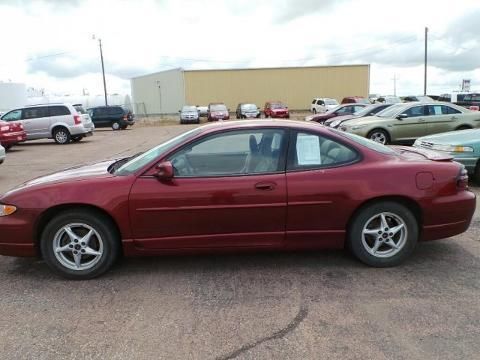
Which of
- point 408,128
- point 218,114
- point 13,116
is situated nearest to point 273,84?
point 218,114

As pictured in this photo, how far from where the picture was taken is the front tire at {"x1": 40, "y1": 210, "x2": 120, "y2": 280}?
4.07 m

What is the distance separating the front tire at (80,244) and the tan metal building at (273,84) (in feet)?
173

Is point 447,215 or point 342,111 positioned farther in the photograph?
point 342,111

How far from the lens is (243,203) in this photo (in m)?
4.06

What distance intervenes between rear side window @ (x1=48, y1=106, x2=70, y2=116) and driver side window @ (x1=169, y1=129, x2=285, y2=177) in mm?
18074

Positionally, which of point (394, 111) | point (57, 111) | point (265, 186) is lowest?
point (265, 186)

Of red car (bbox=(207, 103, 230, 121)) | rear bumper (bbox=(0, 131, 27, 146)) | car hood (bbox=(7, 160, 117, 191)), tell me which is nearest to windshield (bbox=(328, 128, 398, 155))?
car hood (bbox=(7, 160, 117, 191))

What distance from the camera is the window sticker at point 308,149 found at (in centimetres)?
423

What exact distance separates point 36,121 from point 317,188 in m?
19.1

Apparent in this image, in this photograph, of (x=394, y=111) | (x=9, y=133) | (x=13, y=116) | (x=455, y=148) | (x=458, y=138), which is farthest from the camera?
(x=13, y=116)

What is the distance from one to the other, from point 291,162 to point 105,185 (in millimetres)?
1701

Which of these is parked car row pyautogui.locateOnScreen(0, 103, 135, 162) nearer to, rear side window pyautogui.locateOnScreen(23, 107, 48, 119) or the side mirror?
rear side window pyautogui.locateOnScreen(23, 107, 48, 119)

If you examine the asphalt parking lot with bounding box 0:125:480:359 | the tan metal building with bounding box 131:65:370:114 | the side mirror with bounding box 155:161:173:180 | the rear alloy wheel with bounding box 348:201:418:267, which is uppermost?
the tan metal building with bounding box 131:65:370:114

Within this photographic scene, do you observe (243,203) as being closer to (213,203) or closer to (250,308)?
(213,203)
